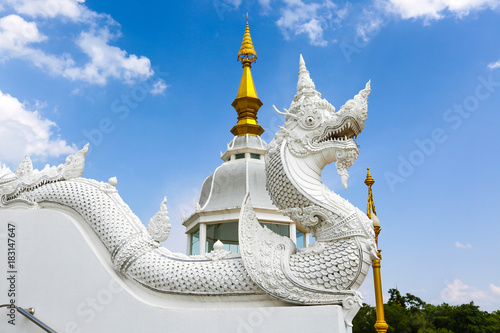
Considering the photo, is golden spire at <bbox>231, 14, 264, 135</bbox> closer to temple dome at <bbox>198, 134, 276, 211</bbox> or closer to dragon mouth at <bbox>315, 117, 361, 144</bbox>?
temple dome at <bbox>198, 134, 276, 211</bbox>

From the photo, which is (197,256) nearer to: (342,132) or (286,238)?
(286,238)

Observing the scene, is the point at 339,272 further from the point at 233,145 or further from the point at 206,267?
the point at 233,145

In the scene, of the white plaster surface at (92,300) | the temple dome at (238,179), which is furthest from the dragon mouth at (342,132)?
the temple dome at (238,179)

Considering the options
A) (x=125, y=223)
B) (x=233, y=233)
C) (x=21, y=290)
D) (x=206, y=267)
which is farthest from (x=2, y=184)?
(x=233, y=233)

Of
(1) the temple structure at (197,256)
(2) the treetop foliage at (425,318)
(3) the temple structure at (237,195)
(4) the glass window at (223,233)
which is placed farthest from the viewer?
(2) the treetop foliage at (425,318)

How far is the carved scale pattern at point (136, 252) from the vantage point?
14.7ft

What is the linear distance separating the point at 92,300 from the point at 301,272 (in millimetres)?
2360

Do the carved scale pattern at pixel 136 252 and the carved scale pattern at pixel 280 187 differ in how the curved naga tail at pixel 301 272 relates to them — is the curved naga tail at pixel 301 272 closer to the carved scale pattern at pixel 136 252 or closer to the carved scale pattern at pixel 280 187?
the carved scale pattern at pixel 136 252

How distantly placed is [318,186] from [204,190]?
10040 mm

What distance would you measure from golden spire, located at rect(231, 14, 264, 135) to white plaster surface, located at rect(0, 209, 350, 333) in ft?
35.3

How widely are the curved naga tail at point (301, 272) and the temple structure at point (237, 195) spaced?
7621 mm

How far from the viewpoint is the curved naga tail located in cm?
422

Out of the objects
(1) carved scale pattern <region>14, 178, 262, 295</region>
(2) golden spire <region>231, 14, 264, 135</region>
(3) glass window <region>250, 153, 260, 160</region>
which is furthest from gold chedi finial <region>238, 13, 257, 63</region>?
(1) carved scale pattern <region>14, 178, 262, 295</region>

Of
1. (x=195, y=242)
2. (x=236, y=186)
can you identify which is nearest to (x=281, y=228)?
(x=236, y=186)
